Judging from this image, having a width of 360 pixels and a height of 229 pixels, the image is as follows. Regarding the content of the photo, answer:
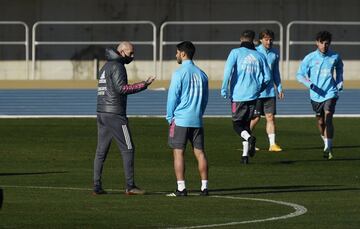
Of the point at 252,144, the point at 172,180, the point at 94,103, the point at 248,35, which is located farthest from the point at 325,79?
the point at 94,103

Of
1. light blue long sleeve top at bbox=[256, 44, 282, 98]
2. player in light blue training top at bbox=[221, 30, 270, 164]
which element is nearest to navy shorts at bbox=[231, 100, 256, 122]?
player in light blue training top at bbox=[221, 30, 270, 164]

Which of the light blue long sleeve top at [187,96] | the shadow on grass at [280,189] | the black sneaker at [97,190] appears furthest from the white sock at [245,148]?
the black sneaker at [97,190]

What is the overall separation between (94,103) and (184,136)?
1567 cm

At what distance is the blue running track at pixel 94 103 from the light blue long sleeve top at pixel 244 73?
9.66 meters

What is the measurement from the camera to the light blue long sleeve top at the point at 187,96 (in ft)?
52.4

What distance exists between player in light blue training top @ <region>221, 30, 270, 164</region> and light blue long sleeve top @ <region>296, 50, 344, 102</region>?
4.79 feet

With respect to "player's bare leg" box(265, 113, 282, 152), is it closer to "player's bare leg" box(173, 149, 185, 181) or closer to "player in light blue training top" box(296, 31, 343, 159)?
"player in light blue training top" box(296, 31, 343, 159)

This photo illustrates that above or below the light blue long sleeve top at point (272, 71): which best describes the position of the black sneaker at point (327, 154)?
below

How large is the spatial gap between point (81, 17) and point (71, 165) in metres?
19.8

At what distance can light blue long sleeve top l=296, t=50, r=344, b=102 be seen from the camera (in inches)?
856

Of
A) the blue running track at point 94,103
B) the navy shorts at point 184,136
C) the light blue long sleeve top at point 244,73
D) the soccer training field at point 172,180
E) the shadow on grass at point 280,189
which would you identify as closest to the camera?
the soccer training field at point 172,180

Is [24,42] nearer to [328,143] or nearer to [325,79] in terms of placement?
[325,79]

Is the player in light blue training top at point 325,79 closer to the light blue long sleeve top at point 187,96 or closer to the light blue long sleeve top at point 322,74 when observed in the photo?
the light blue long sleeve top at point 322,74

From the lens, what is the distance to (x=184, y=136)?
1608cm
